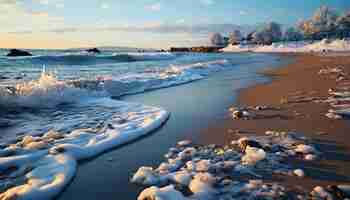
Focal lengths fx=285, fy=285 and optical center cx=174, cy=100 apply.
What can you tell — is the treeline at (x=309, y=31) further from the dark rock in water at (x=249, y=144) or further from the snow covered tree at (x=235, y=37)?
the dark rock in water at (x=249, y=144)

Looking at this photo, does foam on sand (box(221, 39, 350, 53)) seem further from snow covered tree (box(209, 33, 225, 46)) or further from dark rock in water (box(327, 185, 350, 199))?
dark rock in water (box(327, 185, 350, 199))

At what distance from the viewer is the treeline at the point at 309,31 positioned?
8056cm

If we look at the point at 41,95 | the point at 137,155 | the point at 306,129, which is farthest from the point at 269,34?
the point at 137,155

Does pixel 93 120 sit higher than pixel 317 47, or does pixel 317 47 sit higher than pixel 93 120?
pixel 317 47

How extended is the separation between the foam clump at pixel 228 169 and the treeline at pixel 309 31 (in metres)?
87.7

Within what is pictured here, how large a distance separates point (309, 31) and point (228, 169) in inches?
3848

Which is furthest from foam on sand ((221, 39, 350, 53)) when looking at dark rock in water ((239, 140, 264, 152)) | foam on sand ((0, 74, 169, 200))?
dark rock in water ((239, 140, 264, 152))

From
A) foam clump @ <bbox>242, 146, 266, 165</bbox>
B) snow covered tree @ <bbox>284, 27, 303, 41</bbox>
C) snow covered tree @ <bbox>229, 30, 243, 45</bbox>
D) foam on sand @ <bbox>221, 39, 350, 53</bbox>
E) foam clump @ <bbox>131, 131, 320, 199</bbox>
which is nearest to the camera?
foam clump @ <bbox>131, 131, 320, 199</bbox>

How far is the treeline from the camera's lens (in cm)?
8056

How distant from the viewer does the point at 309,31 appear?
8850 centimetres

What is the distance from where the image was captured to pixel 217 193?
7.25 ft

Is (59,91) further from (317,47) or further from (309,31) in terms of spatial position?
(309,31)

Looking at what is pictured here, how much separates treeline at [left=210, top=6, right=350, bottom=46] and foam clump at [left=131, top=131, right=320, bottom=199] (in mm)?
87654

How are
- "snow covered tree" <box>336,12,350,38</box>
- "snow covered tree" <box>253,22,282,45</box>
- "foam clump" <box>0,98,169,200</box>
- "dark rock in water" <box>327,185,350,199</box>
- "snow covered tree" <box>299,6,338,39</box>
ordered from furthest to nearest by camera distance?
1. "snow covered tree" <box>253,22,282,45</box>
2. "snow covered tree" <box>299,6,338,39</box>
3. "snow covered tree" <box>336,12,350,38</box>
4. "foam clump" <box>0,98,169,200</box>
5. "dark rock in water" <box>327,185,350,199</box>
